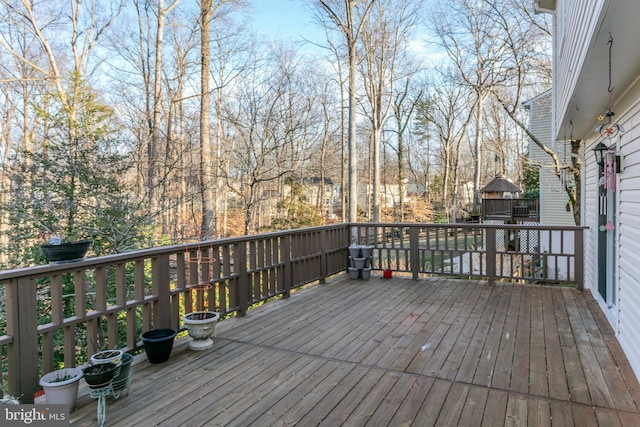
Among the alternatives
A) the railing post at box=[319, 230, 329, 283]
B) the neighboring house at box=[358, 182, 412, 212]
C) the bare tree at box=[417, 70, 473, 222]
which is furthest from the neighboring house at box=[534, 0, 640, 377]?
the neighboring house at box=[358, 182, 412, 212]

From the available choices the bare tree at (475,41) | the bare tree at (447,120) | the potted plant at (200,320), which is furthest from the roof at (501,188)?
the potted plant at (200,320)

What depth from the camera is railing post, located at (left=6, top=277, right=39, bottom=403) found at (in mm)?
2209

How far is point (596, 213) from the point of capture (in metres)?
4.71

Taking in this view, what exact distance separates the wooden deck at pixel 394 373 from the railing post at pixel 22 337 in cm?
34

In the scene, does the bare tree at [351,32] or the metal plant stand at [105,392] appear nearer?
the metal plant stand at [105,392]

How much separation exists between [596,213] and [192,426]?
5.02 m

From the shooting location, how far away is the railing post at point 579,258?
17.5 feet

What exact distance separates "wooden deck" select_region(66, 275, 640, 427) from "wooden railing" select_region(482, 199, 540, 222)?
9863 mm

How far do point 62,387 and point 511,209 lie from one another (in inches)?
564

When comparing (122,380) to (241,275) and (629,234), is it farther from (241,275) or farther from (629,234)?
(629,234)

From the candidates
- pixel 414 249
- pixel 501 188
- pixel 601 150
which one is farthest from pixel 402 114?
pixel 601 150

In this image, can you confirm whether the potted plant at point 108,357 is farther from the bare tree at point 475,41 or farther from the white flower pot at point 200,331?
the bare tree at point 475,41

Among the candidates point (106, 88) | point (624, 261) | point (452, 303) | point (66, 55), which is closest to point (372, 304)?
point (452, 303)

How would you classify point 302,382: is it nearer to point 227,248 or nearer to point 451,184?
point 227,248
